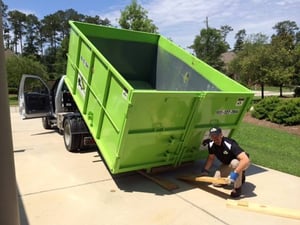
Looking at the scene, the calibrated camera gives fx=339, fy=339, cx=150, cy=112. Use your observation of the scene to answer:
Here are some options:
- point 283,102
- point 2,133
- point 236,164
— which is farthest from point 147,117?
point 283,102

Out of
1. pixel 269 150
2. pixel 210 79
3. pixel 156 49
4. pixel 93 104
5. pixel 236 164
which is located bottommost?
pixel 269 150

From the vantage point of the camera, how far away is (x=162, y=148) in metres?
5.69

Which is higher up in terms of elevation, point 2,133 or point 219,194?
point 2,133

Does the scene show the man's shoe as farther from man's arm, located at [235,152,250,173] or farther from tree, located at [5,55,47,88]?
tree, located at [5,55,47,88]

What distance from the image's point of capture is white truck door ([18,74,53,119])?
9953 millimetres

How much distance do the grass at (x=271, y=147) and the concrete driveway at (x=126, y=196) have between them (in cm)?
51

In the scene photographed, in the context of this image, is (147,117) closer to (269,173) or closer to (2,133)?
(269,173)

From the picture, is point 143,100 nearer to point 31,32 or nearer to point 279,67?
point 279,67

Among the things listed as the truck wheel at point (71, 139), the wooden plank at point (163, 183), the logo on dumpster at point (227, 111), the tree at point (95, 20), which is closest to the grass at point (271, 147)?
the logo on dumpster at point (227, 111)

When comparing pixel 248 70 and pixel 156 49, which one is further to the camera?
pixel 248 70

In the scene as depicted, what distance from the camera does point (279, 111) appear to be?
13.6 metres

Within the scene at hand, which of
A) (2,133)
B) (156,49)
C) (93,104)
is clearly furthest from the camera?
(156,49)

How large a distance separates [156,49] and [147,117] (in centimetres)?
359

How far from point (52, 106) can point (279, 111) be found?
28.8ft
